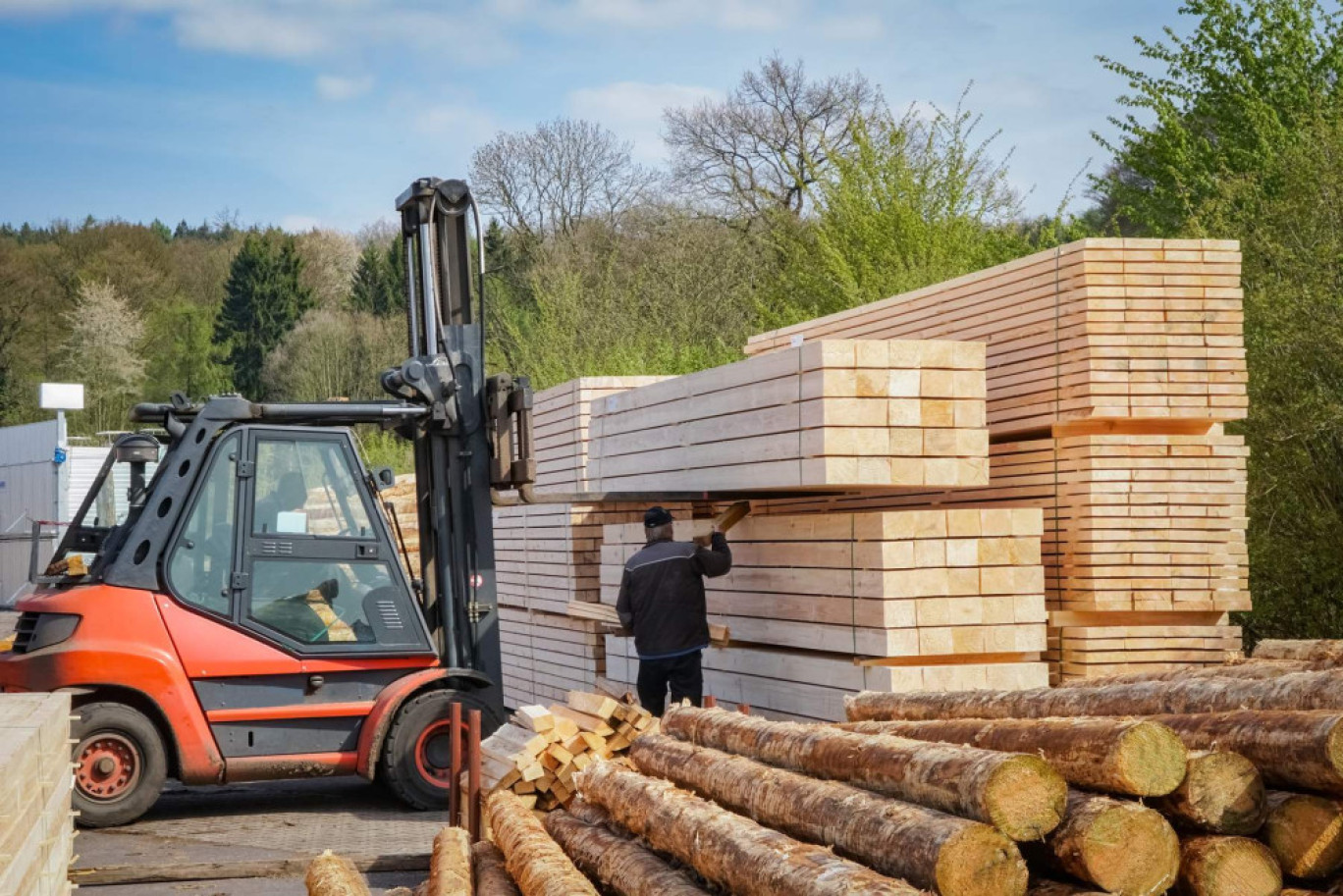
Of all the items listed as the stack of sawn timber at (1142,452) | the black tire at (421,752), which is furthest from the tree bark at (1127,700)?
the black tire at (421,752)

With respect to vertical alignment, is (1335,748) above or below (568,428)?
below

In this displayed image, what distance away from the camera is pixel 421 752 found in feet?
29.6

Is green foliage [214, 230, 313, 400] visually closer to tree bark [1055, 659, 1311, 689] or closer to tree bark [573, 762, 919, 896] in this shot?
tree bark [573, 762, 919, 896]

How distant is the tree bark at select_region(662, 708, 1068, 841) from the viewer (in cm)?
429

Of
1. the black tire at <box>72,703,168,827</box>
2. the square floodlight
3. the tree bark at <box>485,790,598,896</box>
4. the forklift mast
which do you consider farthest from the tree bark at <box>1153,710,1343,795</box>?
the square floodlight

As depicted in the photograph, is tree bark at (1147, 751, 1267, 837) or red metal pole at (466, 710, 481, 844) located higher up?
tree bark at (1147, 751, 1267, 837)

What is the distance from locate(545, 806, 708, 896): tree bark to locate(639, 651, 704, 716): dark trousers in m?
2.52

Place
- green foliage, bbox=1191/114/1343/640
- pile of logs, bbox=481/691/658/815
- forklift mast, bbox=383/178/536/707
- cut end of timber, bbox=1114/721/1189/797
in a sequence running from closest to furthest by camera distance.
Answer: cut end of timber, bbox=1114/721/1189/797 < pile of logs, bbox=481/691/658/815 < forklift mast, bbox=383/178/536/707 < green foliage, bbox=1191/114/1343/640

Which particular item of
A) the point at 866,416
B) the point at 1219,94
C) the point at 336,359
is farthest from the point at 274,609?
the point at 336,359

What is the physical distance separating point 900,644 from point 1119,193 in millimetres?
15015

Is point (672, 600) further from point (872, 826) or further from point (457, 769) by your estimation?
point (872, 826)

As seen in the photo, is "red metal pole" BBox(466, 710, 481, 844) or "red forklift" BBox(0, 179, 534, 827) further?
"red forklift" BBox(0, 179, 534, 827)

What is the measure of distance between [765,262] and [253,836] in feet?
75.2

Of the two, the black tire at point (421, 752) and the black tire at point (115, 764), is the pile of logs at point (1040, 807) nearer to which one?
the black tire at point (421, 752)
